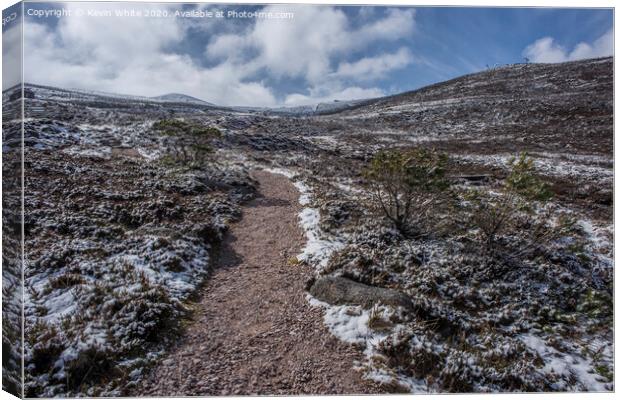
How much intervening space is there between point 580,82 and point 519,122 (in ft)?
24.5

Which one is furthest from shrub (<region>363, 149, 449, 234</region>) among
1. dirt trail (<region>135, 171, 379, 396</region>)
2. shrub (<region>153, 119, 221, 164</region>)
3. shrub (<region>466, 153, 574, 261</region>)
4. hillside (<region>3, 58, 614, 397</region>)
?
shrub (<region>153, 119, 221, 164</region>)

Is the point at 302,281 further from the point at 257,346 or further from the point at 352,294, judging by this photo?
the point at 257,346

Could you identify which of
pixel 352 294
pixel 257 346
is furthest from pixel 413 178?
pixel 257 346

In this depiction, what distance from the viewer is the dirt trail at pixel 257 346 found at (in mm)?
5180

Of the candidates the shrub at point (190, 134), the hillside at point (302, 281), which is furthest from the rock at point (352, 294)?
the shrub at point (190, 134)

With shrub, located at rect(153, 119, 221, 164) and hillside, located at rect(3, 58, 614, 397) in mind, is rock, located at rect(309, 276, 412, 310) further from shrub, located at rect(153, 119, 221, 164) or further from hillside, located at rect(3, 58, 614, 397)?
shrub, located at rect(153, 119, 221, 164)

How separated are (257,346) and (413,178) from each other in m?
7.42

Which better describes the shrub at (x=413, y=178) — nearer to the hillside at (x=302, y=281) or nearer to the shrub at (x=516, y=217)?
the hillside at (x=302, y=281)

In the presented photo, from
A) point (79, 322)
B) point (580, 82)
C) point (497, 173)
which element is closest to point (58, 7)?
point (79, 322)

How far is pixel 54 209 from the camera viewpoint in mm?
10305

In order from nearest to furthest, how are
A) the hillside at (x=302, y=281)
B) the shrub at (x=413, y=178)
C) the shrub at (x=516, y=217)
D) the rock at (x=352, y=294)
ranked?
1. the hillside at (x=302, y=281)
2. the rock at (x=352, y=294)
3. the shrub at (x=516, y=217)
4. the shrub at (x=413, y=178)

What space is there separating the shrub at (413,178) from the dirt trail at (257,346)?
440 cm

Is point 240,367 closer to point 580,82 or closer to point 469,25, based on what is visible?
point 469,25

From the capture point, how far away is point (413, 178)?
10.9m
